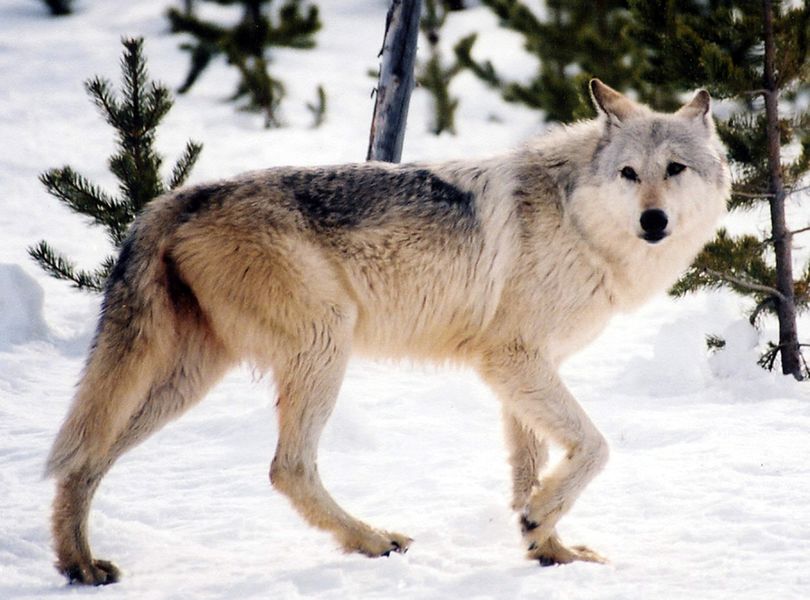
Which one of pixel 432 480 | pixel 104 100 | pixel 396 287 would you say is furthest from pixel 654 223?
pixel 104 100

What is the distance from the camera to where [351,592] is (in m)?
3.84

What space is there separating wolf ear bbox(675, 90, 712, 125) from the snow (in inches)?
44.0

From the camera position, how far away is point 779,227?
7.61 meters

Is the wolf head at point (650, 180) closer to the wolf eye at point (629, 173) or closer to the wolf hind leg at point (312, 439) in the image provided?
the wolf eye at point (629, 173)

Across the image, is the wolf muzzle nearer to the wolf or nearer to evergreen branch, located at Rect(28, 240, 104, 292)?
the wolf

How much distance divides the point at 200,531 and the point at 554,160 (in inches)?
105

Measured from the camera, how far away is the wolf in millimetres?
4391

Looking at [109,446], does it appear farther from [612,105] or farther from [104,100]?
[104,100]

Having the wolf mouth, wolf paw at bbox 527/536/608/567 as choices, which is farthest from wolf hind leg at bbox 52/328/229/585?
the wolf mouth

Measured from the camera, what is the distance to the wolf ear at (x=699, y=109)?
502 centimetres

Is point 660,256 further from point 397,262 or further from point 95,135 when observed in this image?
point 95,135

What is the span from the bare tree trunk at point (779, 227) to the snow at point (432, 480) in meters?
0.36

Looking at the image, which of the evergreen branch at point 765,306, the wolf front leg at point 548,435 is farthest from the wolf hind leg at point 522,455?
the evergreen branch at point 765,306

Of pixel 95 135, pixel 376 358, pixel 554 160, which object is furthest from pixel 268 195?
pixel 95 135
